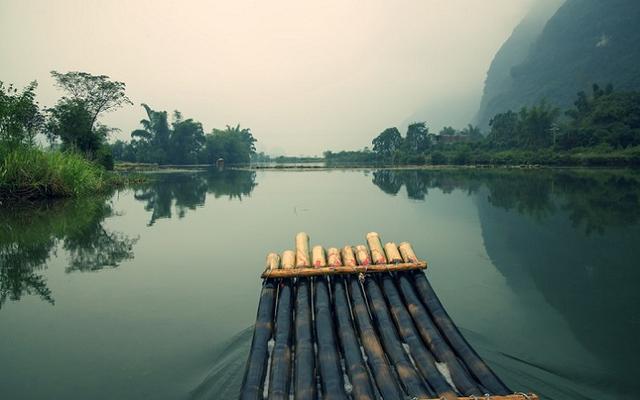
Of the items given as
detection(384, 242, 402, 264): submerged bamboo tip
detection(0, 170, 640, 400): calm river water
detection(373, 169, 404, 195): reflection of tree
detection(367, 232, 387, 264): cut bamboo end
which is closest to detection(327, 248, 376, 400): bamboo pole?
detection(367, 232, 387, 264): cut bamboo end

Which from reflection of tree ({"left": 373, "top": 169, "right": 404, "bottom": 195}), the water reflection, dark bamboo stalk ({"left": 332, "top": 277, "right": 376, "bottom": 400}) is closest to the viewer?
dark bamboo stalk ({"left": 332, "top": 277, "right": 376, "bottom": 400})

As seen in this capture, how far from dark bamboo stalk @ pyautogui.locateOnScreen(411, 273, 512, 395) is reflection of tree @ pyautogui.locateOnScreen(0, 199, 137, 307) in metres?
7.51

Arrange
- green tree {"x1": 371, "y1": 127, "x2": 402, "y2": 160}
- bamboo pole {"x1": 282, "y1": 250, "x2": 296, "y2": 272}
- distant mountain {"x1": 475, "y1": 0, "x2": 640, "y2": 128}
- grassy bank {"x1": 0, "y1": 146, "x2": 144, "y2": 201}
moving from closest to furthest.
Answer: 1. bamboo pole {"x1": 282, "y1": 250, "x2": 296, "y2": 272}
2. grassy bank {"x1": 0, "y1": 146, "x2": 144, "y2": 201}
3. green tree {"x1": 371, "y1": 127, "x2": 402, "y2": 160}
4. distant mountain {"x1": 475, "y1": 0, "x2": 640, "y2": 128}

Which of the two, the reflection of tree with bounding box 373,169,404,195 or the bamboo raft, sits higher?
the bamboo raft

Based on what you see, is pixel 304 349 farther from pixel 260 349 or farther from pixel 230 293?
pixel 230 293

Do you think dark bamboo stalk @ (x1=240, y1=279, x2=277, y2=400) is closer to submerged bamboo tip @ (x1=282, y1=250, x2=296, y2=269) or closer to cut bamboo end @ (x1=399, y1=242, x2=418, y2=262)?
submerged bamboo tip @ (x1=282, y1=250, x2=296, y2=269)

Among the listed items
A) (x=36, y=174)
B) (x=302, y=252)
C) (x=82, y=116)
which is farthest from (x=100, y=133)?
(x=302, y=252)

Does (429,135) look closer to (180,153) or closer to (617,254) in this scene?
(180,153)

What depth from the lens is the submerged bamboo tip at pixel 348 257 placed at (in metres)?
5.25

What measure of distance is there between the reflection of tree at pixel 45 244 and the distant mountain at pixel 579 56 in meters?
133

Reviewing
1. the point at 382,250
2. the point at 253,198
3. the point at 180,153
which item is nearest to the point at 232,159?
the point at 180,153

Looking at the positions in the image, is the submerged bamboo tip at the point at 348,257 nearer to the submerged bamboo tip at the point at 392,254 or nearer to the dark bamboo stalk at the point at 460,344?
the submerged bamboo tip at the point at 392,254

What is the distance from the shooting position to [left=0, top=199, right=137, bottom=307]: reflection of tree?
28.7ft

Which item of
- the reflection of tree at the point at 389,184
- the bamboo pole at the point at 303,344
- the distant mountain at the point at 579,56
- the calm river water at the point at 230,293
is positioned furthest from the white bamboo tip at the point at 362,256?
the distant mountain at the point at 579,56
